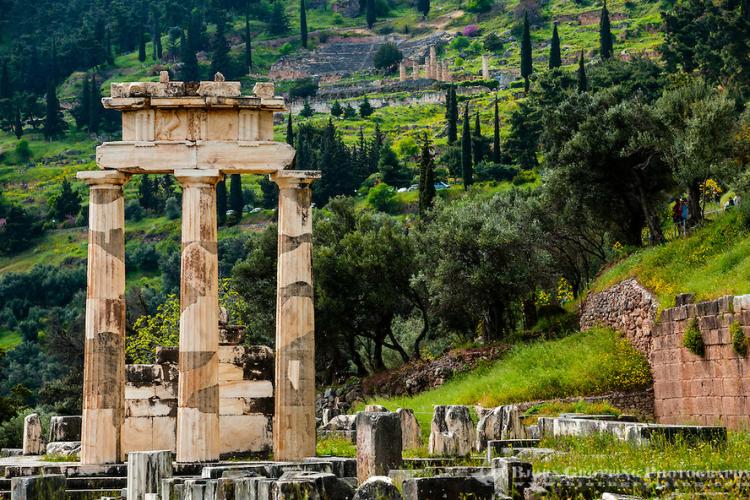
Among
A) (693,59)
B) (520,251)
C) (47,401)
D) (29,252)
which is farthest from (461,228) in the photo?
(29,252)

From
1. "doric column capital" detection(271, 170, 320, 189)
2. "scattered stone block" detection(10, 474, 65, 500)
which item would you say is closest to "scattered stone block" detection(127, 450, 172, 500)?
"scattered stone block" detection(10, 474, 65, 500)

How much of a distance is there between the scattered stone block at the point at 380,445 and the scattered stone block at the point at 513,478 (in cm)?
475

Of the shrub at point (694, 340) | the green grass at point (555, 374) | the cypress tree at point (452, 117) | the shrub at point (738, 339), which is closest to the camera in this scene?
the shrub at point (738, 339)

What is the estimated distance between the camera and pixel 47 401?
8525 centimetres

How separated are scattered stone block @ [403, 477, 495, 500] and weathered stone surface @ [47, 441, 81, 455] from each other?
21959mm

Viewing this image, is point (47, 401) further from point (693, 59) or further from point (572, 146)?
point (693, 59)

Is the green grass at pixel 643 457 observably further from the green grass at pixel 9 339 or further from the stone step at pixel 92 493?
the green grass at pixel 9 339

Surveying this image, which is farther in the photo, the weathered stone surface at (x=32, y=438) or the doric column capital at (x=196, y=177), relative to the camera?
the weathered stone surface at (x=32, y=438)

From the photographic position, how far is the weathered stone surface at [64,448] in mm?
41950

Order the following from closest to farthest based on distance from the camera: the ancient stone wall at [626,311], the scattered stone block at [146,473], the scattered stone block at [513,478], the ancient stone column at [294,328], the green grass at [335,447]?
the scattered stone block at [513,478] < the scattered stone block at [146,473] < the ancient stone column at [294,328] < the green grass at [335,447] < the ancient stone wall at [626,311]

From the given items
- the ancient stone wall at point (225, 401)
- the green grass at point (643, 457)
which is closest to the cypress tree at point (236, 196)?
the ancient stone wall at point (225, 401)

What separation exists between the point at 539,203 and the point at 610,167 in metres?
8.55

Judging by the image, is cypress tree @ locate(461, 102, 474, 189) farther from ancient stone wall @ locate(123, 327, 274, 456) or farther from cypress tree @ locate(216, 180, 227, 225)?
ancient stone wall @ locate(123, 327, 274, 456)

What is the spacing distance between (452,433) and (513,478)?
11.1 m
